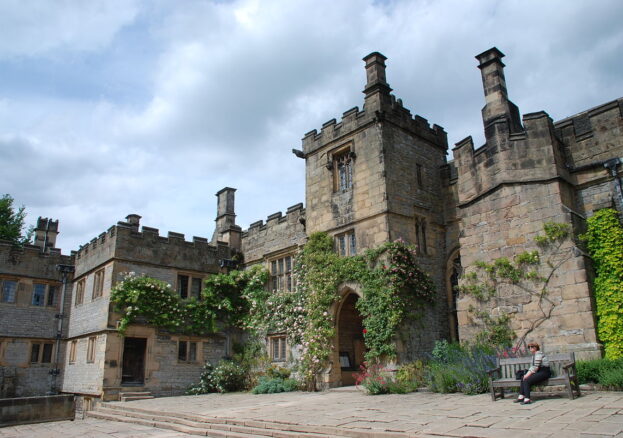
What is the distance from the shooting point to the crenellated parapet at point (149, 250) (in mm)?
17145

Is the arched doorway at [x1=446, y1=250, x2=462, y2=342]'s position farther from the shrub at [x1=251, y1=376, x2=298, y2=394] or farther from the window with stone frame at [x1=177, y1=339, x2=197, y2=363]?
the window with stone frame at [x1=177, y1=339, x2=197, y2=363]

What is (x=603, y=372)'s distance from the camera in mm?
8688

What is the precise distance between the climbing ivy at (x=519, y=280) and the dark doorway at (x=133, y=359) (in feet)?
37.3

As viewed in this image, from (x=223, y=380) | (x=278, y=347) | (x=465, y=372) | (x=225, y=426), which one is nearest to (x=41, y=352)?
(x=223, y=380)

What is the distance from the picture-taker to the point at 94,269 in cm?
1830

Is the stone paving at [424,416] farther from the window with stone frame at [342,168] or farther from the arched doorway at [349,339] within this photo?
the window with stone frame at [342,168]

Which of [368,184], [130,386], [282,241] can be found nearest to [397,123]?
[368,184]

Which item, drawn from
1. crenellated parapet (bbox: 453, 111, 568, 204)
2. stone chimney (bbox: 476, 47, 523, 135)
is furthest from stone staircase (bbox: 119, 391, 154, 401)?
stone chimney (bbox: 476, 47, 523, 135)

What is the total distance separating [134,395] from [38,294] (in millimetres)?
7423

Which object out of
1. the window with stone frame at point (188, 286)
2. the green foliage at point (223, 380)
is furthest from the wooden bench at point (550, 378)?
the window with stone frame at point (188, 286)

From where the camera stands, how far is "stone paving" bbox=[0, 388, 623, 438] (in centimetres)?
591

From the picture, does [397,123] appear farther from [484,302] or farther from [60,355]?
[60,355]

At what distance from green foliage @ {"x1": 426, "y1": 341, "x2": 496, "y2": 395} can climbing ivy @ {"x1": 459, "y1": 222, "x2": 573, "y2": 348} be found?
614 mm

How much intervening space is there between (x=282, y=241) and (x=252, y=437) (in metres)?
10.5
